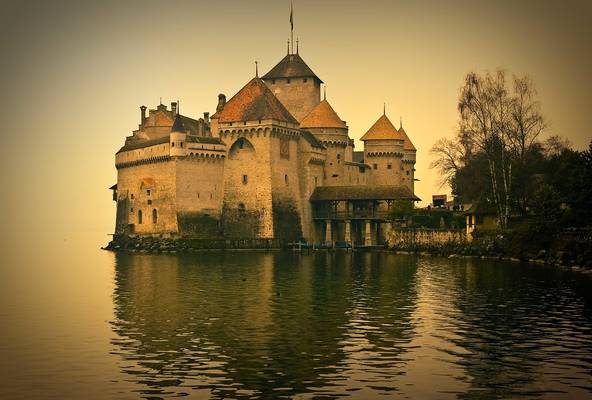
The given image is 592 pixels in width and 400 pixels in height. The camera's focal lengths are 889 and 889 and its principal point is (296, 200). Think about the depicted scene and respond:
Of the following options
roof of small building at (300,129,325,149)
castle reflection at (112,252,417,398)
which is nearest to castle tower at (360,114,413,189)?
roof of small building at (300,129,325,149)

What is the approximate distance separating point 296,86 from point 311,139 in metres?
13.8

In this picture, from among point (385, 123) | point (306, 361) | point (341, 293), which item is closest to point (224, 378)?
point (306, 361)

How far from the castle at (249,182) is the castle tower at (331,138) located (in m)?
0.10

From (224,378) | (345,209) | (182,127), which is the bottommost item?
(224,378)

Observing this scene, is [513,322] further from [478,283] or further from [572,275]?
[572,275]

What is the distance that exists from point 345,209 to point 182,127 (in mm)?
16808

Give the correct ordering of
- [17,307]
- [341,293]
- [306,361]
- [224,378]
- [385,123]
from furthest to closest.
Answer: [385,123] → [341,293] → [17,307] → [306,361] → [224,378]

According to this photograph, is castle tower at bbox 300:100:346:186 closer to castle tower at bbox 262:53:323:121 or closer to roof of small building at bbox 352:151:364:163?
castle tower at bbox 262:53:323:121

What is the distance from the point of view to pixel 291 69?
9644cm

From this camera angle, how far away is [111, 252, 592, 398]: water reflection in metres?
20.2

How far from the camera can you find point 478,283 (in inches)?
1646

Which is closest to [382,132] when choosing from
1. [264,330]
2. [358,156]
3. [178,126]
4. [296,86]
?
[296,86]

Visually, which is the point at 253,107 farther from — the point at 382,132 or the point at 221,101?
the point at 382,132

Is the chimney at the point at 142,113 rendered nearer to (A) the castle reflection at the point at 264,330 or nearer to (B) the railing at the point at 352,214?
(B) the railing at the point at 352,214
